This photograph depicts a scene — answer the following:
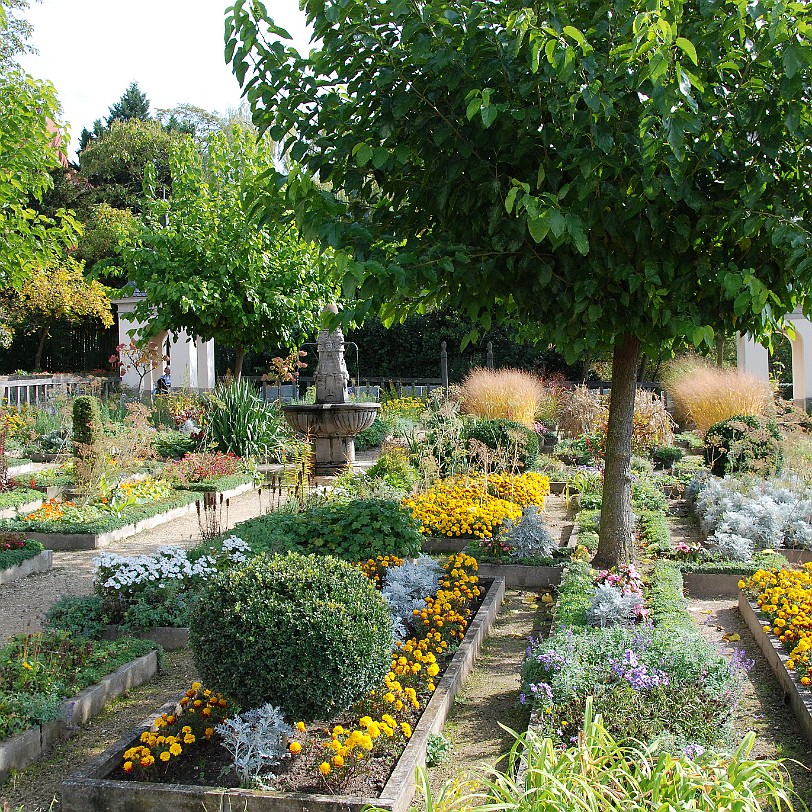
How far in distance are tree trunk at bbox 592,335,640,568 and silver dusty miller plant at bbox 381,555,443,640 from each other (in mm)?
1226

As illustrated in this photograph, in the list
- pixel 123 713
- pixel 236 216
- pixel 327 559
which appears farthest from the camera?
pixel 236 216

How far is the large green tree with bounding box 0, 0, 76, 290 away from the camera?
30.1ft

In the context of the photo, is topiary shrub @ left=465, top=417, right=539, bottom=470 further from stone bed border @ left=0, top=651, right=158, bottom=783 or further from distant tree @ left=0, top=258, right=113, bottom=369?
distant tree @ left=0, top=258, right=113, bottom=369

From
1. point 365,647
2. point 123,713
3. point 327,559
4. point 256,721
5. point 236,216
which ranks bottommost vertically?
point 123,713

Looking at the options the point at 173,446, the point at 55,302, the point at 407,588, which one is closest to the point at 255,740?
the point at 407,588

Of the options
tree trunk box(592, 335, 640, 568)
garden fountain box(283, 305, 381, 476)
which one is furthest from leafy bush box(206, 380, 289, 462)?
tree trunk box(592, 335, 640, 568)

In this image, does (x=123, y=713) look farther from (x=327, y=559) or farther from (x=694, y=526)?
(x=694, y=526)

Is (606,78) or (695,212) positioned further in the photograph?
(695,212)

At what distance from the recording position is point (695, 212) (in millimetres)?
4633

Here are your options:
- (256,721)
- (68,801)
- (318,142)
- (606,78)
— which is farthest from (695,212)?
(68,801)

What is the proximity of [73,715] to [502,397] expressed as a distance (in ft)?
33.1

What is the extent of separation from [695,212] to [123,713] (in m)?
4.12

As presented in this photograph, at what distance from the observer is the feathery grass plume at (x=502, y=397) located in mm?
13109

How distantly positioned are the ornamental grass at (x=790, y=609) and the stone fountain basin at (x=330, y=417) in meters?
6.26
